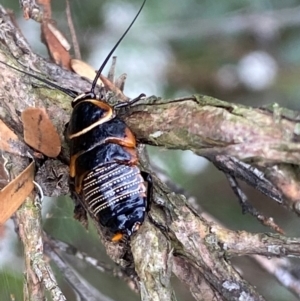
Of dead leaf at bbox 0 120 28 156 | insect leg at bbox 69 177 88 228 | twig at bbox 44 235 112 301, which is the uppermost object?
dead leaf at bbox 0 120 28 156

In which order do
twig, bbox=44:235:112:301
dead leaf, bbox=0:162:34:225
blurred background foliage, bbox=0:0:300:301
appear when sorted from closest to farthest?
dead leaf, bbox=0:162:34:225 → twig, bbox=44:235:112:301 → blurred background foliage, bbox=0:0:300:301

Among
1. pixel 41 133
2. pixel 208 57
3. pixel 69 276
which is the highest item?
pixel 208 57

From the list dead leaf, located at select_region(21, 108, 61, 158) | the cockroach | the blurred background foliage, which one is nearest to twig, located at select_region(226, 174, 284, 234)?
the cockroach

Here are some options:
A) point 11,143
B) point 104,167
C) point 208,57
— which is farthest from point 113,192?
point 208,57

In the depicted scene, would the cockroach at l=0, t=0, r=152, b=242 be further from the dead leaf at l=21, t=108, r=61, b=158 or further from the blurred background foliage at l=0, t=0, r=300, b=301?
the blurred background foliage at l=0, t=0, r=300, b=301

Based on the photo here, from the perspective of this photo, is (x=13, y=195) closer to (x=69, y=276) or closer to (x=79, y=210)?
(x=79, y=210)

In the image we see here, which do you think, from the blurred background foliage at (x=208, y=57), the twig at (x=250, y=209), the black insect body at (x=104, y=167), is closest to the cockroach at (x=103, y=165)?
the black insect body at (x=104, y=167)

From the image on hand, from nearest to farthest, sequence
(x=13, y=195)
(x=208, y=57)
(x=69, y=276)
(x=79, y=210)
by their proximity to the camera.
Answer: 1. (x=13, y=195)
2. (x=79, y=210)
3. (x=69, y=276)
4. (x=208, y=57)

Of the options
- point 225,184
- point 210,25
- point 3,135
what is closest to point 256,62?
point 210,25
